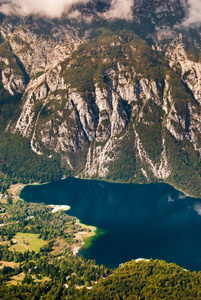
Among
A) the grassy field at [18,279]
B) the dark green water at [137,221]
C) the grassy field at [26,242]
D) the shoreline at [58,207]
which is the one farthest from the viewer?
the shoreline at [58,207]

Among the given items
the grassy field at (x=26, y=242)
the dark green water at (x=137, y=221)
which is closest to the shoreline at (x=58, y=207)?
the dark green water at (x=137, y=221)

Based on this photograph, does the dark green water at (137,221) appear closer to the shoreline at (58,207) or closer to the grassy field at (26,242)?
the shoreline at (58,207)

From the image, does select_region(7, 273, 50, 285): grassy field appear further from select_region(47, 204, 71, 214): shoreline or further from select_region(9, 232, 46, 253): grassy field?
select_region(47, 204, 71, 214): shoreline

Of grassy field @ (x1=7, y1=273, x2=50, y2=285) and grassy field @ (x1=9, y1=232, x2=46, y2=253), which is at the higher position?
grassy field @ (x1=9, y1=232, x2=46, y2=253)

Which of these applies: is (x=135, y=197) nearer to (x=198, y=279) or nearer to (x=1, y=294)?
(x=198, y=279)

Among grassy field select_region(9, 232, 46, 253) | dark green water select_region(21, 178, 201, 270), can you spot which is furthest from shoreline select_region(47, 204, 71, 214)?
grassy field select_region(9, 232, 46, 253)

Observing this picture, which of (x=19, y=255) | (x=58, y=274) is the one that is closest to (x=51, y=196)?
(x=19, y=255)

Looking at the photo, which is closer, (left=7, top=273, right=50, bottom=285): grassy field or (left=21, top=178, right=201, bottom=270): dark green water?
(left=7, top=273, right=50, bottom=285): grassy field
